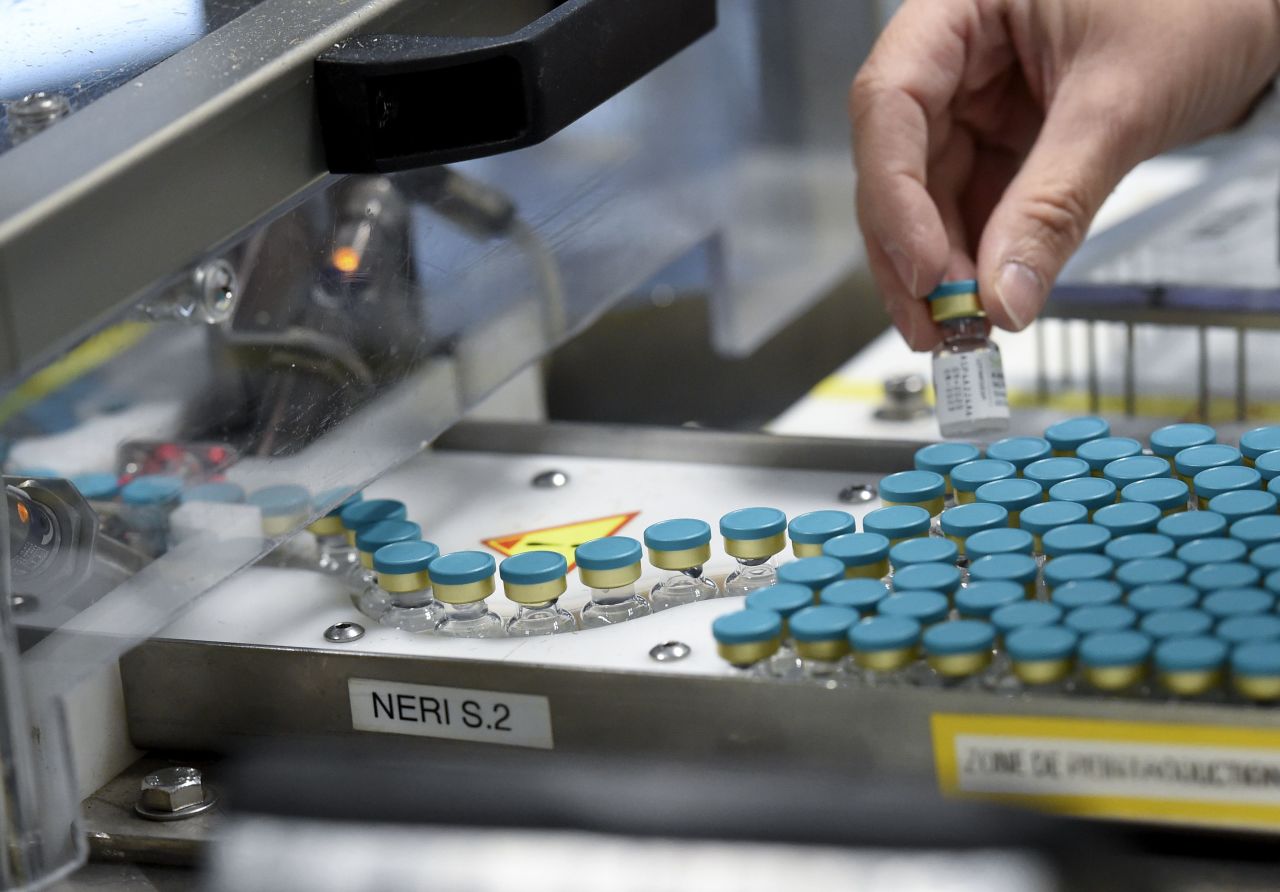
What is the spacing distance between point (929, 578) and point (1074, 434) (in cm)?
19

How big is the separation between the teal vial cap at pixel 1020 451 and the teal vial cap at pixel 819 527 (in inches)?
4.1

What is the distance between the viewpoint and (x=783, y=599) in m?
0.74

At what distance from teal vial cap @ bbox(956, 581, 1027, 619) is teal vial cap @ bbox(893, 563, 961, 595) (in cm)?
1

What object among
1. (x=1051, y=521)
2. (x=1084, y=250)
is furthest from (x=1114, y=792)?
(x=1084, y=250)

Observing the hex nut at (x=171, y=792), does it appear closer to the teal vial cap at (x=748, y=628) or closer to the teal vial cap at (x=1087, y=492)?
the teal vial cap at (x=748, y=628)

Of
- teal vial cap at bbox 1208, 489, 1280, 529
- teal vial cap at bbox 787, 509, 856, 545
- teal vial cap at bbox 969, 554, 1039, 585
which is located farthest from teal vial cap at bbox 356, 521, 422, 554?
teal vial cap at bbox 1208, 489, 1280, 529

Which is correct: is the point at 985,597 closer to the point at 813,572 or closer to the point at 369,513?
the point at 813,572

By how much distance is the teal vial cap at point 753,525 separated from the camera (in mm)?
828

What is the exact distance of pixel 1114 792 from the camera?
67 centimetres

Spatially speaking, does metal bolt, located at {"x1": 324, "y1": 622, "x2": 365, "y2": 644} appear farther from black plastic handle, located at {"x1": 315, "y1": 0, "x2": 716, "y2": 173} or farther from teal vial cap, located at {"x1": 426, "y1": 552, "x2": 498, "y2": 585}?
black plastic handle, located at {"x1": 315, "y1": 0, "x2": 716, "y2": 173}

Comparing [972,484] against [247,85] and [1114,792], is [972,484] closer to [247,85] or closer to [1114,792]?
[1114,792]

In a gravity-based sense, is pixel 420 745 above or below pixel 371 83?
below

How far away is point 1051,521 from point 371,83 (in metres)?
0.39

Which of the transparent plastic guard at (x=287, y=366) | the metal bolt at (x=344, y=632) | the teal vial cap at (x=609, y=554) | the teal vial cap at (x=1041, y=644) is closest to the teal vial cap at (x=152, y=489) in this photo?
the transparent plastic guard at (x=287, y=366)
